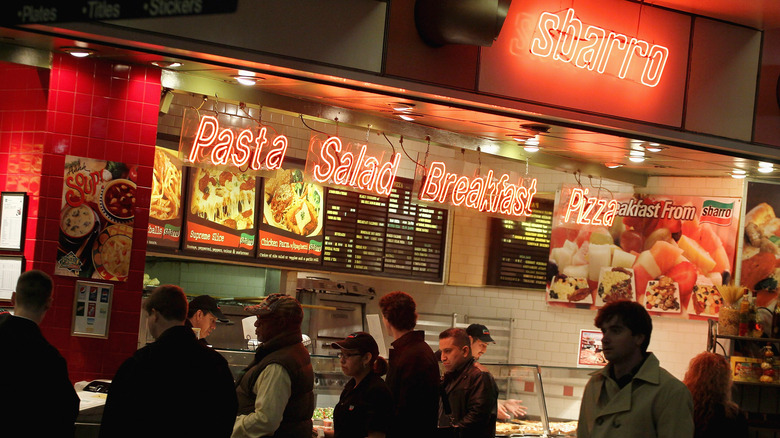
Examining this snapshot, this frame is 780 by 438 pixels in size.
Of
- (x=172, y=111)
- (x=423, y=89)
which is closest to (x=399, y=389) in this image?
(x=423, y=89)

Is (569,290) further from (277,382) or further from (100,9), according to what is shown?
(100,9)

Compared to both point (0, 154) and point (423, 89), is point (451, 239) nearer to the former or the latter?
point (423, 89)

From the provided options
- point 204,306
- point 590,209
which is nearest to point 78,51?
point 204,306

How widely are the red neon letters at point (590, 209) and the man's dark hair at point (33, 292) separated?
6.90m

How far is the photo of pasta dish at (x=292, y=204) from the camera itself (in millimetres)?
10156

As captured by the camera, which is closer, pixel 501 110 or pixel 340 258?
pixel 501 110

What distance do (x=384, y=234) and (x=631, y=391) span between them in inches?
296

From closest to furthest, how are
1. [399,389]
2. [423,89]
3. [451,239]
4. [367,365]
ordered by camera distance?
1. [367,365]
2. [399,389]
3. [423,89]
4. [451,239]

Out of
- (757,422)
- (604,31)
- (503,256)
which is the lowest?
(757,422)

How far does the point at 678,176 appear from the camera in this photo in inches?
416

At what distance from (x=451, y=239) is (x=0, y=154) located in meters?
6.58

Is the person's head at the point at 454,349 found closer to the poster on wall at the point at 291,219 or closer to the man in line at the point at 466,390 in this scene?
the man in line at the point at 466,390

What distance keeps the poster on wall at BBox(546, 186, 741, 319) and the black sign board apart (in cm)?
699

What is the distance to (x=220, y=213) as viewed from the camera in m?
9.71
